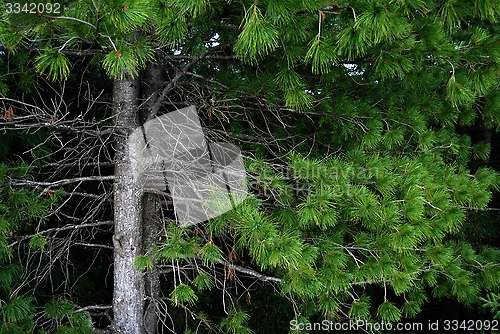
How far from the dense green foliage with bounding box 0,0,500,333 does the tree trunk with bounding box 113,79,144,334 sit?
24cm

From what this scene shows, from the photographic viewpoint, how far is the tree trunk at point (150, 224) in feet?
9.83

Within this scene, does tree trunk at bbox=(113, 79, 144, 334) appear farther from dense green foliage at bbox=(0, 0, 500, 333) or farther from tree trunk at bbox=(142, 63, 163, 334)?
dense green foliage at bbox=(0, 0, 500, 333)

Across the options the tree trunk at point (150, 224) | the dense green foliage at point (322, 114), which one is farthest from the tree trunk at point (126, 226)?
the dense green foliage at point (322, 114)

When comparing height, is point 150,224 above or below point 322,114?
below

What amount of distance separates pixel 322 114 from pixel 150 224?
55.1 inches

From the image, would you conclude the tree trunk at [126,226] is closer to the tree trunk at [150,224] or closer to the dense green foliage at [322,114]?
the tree trunk at [150,224]

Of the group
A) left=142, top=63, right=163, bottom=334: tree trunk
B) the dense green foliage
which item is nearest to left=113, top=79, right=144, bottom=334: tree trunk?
left=142, top=63, right=163, bottom=334: tree trunk

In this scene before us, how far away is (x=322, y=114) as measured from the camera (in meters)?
2.90

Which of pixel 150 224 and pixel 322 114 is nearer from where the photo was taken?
pixel 322 114

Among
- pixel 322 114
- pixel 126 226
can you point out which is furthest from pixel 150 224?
pixel 322 114

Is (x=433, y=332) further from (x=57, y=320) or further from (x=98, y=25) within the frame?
(x=98, y=25)

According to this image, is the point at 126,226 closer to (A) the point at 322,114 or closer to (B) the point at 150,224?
(B) the point at 150,224

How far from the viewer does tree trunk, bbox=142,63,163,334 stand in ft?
9.83

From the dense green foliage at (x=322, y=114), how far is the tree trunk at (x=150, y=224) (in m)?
0.17
